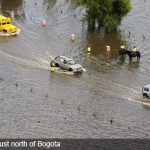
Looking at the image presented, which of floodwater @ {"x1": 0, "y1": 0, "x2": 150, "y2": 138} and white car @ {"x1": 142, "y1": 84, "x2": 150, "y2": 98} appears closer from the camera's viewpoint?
floodwater @ {"x1": 0, "y1": 0, "x2": 150, "y2": 138}

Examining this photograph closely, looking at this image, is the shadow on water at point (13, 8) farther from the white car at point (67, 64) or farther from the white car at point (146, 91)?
the white car at point (146, 91)

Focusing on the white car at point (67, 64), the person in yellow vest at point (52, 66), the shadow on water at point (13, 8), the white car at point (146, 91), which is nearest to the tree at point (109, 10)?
the shadow on water at point (13, 8)

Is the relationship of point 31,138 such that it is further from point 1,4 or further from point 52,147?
point 1,4

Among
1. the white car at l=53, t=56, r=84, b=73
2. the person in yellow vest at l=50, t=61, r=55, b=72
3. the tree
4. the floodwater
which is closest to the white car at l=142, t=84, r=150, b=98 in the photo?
the floodwater

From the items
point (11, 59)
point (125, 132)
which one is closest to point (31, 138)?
point (125, 132)

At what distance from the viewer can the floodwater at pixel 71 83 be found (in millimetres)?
60188

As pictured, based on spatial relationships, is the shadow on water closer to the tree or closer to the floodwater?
the floodwater

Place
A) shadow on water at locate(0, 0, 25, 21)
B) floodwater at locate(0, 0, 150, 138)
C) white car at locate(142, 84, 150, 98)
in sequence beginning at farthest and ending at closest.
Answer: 1. shadow on water at locate(0, 0, 25, 21)
2. white car at locate(142, 84, 150, 98)
3. floodwater at locate(0, 0, 150, 138)

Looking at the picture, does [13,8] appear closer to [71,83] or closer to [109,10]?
[109,10]

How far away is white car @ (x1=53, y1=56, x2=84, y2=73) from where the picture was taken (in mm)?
74812

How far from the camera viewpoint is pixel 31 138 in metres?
57.2

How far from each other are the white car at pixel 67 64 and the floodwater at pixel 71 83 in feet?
3.95

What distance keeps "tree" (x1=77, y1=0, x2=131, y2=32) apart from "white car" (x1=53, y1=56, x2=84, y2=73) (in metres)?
17.7

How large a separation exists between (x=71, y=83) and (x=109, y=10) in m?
23.3
